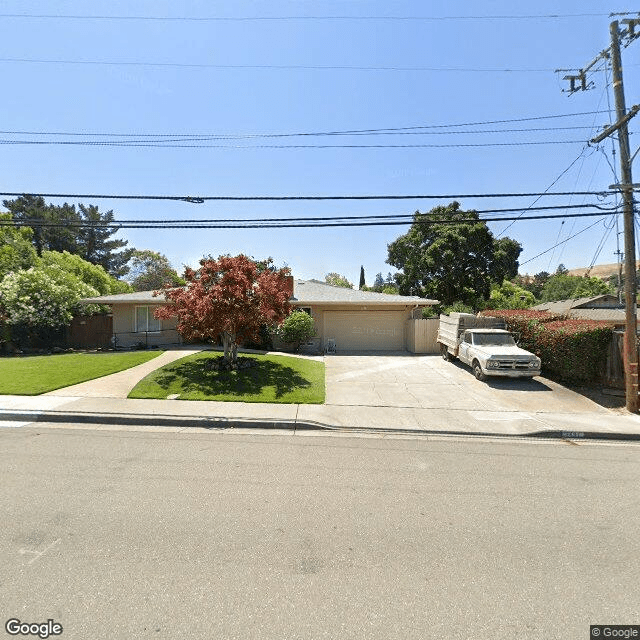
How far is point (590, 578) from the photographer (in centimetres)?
296

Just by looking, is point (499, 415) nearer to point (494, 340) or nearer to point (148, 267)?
point (494, 340)

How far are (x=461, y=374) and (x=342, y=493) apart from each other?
9.52 metres

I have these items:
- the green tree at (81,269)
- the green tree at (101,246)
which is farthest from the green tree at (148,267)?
the green tree at (81,269)

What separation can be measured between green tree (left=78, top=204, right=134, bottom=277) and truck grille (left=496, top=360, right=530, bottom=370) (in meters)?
47.5

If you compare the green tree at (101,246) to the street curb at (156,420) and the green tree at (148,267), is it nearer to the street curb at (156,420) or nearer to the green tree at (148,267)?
the green tree at (148,267)

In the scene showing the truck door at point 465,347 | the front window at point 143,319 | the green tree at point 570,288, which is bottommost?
the truck door at point 465,347

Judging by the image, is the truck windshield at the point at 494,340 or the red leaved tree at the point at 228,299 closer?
the red leaved tree at the point at 228,299

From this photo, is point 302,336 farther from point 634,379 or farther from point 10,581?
point 10,581

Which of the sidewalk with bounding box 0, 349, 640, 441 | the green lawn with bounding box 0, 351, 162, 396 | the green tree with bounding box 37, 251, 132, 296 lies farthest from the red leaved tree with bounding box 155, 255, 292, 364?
the green tree with bounding box 37, 251, 132, 296

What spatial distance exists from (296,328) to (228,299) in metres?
6.52

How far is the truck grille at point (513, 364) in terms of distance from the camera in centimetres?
1084

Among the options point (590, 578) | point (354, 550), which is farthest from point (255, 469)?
point (590, 578)

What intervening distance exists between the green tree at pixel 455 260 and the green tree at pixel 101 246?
37.7m

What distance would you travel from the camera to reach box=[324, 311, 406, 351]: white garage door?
18.1m
